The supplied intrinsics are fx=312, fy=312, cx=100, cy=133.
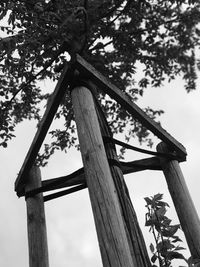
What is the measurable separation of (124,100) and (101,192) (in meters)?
1.14

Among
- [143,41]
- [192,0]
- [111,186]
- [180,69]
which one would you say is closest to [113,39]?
[143,41]

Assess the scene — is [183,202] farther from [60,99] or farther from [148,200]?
[60,99]

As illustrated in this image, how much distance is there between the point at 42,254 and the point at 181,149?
175cm

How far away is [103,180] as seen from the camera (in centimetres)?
220

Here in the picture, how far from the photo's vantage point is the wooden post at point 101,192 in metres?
1.94

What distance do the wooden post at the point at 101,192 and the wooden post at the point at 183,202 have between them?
1.03 meters

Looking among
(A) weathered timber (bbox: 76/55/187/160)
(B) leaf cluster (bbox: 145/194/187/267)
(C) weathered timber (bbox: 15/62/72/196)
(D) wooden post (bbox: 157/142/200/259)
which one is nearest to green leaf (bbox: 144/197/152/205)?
(B) leaf cluster (bbox: 145/194/187/267)

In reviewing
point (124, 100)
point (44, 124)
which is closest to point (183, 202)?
point (124, 100)

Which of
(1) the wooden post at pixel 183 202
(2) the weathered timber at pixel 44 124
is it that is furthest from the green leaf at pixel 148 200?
(2) the weathered timber at pixel 44 124

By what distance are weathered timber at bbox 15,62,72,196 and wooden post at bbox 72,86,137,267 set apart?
0.71ft

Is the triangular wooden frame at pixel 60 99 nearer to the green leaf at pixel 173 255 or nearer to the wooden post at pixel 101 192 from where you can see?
the wooden post at pixel 101 192

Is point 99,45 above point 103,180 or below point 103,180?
above

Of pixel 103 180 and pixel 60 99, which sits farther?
pixel 60 99

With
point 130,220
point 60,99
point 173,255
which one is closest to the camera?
point 173,255
